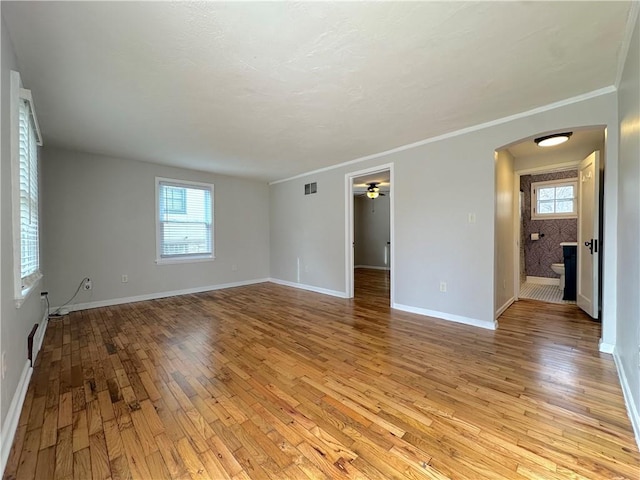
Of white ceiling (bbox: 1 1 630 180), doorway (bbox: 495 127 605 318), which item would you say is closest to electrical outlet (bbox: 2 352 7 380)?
white ceiling (bbox: 1 1 630 180)

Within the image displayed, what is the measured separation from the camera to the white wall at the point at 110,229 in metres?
3.96

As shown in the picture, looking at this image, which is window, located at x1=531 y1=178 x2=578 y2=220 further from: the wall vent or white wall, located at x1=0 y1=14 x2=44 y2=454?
white wall, located at x1=0 y1=14 x2=44 y2=454

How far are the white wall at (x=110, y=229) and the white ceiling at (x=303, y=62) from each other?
40.1 inches

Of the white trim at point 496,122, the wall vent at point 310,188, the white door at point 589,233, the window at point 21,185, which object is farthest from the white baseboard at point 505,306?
the window at point 21,185

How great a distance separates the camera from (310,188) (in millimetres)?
5500

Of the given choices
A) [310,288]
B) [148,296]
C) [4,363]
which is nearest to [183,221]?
[148,296]

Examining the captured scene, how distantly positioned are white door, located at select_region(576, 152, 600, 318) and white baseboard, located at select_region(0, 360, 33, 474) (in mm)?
5136

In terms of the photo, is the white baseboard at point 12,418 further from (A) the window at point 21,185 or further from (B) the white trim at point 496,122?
(B) the white trim at point 496,122

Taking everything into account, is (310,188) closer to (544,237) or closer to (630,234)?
(630,234)

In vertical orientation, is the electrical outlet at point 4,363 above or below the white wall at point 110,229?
below

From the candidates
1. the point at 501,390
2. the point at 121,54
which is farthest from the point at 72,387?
the point at 501,390

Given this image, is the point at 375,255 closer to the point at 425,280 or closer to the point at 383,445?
the point at 425,280

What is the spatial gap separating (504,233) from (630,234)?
205 centimetres

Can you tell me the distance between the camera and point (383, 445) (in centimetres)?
142
